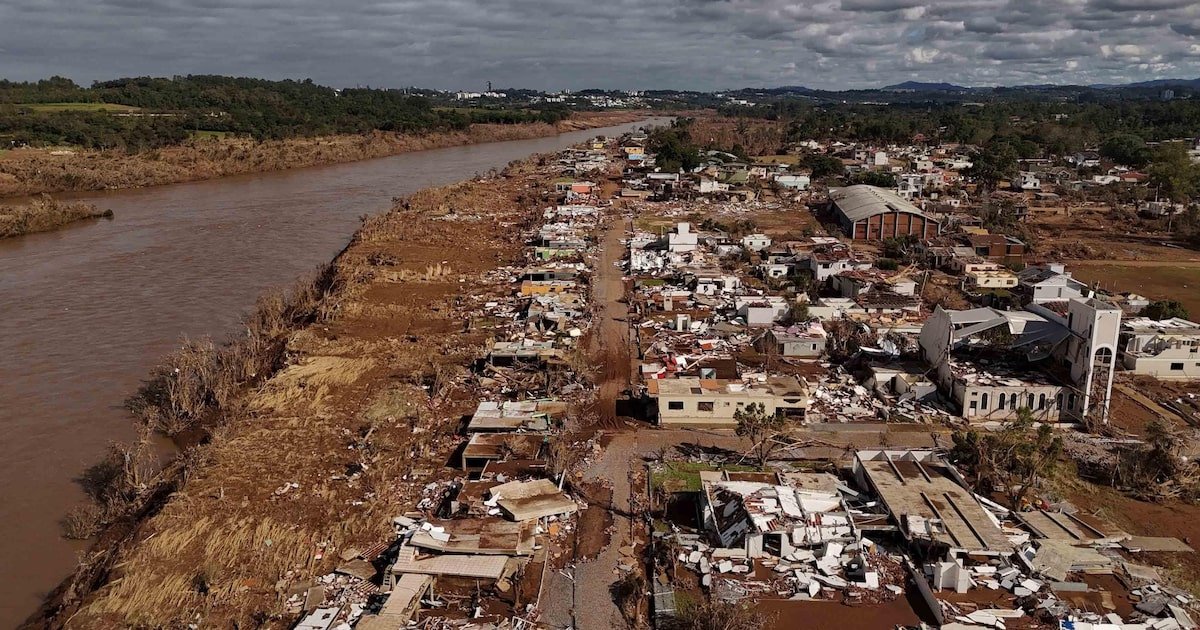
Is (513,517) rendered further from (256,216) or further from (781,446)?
(256,216)

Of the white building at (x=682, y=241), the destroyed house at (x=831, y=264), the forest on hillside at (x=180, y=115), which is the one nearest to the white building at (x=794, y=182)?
the white building at (x=682, y=241)

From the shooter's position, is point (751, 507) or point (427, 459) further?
point (427, 459)

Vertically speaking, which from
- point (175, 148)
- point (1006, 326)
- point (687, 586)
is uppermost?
point (175, 148)

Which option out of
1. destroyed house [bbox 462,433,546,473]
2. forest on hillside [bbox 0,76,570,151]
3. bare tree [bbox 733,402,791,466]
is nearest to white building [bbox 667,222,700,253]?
bare tree [bbox 733,402,791,466]

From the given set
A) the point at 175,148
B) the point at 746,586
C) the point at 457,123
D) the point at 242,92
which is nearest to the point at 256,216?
the point at 175,148

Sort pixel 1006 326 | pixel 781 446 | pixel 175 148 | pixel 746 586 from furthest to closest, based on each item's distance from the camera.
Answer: pixel 175 148
pixel 1006 326
pixel 781 446
pixel 746 586

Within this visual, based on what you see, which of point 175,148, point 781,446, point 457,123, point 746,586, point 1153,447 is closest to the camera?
point 746,586

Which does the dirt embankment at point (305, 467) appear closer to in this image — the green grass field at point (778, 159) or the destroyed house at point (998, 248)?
the destroyed house at point (998, 248)
